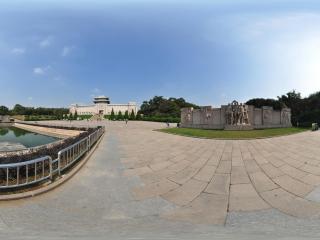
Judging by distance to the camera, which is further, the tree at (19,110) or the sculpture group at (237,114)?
the tree at (19,110)

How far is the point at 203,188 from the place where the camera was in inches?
218

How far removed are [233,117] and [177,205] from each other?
885 inches

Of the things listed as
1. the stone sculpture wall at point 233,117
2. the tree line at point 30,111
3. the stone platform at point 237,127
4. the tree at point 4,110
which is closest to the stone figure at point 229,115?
the stone sculpture wall at point 233,117

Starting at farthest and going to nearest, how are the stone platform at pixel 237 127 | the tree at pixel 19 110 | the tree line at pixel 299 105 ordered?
the tree at pixel 19 110 → the tree line at pixel 299 105 → the stone platform at pixel 237 127

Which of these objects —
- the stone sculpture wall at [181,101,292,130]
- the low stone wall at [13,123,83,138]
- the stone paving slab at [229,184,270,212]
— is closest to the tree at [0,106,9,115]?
the low stone wall at [13,123,83,138]

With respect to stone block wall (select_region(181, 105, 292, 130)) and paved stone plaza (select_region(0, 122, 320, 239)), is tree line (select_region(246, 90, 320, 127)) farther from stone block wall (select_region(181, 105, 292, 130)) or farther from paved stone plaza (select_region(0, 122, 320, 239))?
paved stone plaza (select_region(0, 122, 320, 239))

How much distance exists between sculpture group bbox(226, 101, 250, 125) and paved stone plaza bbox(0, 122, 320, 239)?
61.1 feet

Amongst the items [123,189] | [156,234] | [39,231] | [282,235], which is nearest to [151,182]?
[123,189]

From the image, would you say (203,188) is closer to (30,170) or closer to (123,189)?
(123,189)

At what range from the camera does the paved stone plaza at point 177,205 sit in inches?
146

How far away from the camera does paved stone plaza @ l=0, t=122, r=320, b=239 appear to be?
372 centimetres

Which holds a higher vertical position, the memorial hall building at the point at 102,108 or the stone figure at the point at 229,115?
the memorial hall building at the point at 102,108

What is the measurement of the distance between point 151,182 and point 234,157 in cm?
406

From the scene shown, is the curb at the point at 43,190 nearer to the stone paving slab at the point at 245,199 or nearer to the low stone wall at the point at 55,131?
the stone paving slab at the point at 245,199
